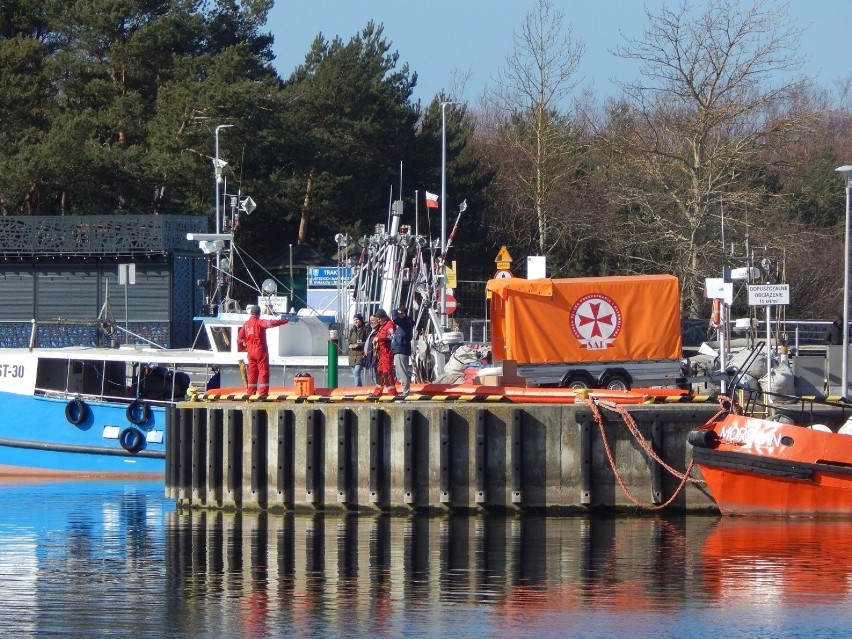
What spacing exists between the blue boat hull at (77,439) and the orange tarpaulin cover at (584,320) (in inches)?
245

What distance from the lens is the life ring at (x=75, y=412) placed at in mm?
23922

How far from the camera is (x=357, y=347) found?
72.0 ft

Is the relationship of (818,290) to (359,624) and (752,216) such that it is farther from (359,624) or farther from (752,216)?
(359,624)

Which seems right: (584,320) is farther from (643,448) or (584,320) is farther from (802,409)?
(802,409)

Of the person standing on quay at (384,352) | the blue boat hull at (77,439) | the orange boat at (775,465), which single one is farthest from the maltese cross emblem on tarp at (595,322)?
the blue boat hull at (77,439)

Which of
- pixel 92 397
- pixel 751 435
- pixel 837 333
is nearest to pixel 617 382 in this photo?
pixel 837 333

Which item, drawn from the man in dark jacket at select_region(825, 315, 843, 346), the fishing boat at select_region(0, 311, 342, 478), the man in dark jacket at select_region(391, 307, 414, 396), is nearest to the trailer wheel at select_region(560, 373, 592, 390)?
the man in dark jacket at select_region(391, 307, 414, 396)

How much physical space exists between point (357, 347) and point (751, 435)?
7.66 m

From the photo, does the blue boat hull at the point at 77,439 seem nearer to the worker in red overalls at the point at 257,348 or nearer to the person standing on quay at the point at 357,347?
the person standing on quay at the point at 357,347

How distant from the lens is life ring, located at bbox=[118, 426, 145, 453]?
23.7 m

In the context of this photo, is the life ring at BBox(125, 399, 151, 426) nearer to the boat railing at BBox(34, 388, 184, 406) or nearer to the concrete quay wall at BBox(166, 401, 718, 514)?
the boat railing at BBox(34, 388, 184, 406)

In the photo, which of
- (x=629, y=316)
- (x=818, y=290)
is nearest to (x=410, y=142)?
(x=818, y=290)

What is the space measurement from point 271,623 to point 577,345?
1232 centimetres

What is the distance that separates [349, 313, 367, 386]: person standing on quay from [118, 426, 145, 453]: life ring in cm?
417
